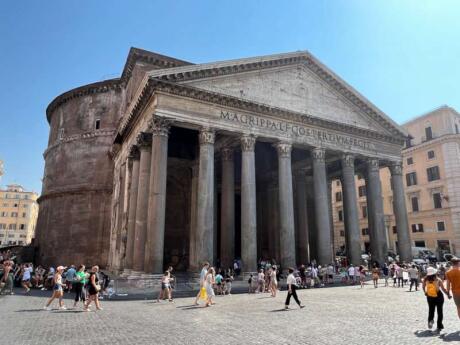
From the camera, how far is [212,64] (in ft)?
56.0

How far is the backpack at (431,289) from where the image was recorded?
6.29m

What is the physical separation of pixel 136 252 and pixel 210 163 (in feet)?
18.0

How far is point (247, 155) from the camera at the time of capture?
57.6 ft

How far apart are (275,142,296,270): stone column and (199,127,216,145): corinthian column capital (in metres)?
4.12

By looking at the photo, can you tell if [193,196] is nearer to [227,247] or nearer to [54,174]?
[227,247]

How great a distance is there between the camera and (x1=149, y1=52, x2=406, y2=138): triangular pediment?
17.1 m

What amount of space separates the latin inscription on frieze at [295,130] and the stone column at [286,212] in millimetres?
1010

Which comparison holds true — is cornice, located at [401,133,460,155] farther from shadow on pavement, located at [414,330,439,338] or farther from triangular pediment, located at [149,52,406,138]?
shadow on pavement, located at [414,330,439,338]

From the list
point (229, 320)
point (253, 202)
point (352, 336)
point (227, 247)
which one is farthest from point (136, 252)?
point (352, 336)

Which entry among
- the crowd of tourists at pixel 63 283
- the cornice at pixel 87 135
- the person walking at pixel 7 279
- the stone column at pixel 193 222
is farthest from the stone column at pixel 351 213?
the cornice at pixel 87 135

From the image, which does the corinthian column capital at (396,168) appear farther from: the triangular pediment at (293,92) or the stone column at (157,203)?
the stone column at (157,203)

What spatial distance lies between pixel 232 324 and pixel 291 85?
15752 millimetres

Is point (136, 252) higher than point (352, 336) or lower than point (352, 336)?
higher

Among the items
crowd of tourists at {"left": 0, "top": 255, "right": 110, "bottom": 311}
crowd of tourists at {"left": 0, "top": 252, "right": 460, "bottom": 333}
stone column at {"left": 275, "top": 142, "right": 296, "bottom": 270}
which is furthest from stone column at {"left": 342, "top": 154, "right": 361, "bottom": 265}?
crowd of tourists at {"left": 0, "top": 255, "right": 110, "bottom": 311}
